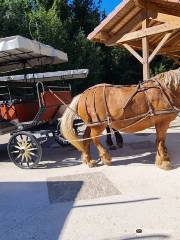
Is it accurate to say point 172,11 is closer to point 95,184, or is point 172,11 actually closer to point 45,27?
point 95,184

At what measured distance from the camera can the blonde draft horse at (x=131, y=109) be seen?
6.84 meters

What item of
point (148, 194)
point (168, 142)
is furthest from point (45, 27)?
point (148, 194)

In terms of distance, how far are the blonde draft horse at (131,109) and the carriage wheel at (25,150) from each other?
686 mm

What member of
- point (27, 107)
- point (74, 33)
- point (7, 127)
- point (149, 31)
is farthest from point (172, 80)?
point (74, 33)

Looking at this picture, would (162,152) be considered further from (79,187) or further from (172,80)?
(79,187)

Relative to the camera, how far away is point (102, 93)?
7.27 meters

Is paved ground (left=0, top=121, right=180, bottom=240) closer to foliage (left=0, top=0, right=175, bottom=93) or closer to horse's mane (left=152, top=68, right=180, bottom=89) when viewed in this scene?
horse's mane (left=152, top=68, right=180, bottom=89)

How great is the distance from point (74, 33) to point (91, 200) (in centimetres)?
2031

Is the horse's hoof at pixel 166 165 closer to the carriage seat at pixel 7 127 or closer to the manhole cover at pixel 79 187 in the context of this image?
the manhole cover at pixel 79 187

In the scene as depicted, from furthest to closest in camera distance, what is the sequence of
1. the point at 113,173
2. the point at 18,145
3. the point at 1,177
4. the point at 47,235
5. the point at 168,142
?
the point at 168,142
the point at 18,145
the point at 1,177
the point at 113,173
the point at 47,235

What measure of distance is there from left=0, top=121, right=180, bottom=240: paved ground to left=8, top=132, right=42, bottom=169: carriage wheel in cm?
20

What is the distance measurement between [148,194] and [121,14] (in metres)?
6.38

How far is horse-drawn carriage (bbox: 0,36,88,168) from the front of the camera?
7.69 meters

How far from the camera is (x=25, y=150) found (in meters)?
7.73
